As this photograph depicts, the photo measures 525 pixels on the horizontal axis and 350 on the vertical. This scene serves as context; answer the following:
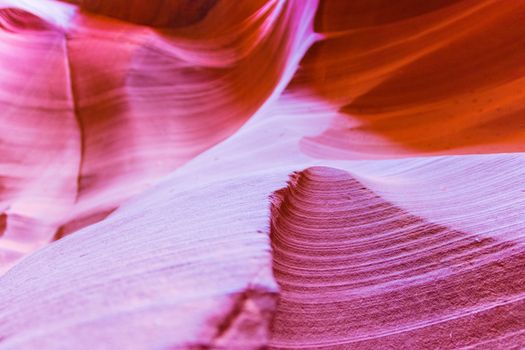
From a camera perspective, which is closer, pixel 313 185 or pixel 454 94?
pixel 313 185

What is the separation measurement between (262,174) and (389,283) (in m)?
0.28

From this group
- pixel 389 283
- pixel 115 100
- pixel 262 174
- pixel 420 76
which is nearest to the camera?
pixel 389 283

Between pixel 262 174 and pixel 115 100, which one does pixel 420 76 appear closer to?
pixel 262 174

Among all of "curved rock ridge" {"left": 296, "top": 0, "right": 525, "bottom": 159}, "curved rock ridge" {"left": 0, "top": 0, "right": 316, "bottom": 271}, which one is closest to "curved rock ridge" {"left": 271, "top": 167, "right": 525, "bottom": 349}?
"curved rock ridge" {"left": 296, "top": 0, "right": 525, "bottom": 159}

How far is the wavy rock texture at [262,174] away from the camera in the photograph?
1.11ft

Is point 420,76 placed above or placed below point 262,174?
above

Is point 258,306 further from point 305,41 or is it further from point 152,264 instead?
point 305,41

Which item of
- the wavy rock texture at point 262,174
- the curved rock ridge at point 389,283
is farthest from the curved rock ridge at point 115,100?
the curved rock ridge at point 389,283

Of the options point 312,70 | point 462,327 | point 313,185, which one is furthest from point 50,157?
point 462,327

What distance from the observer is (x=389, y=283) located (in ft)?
1.29

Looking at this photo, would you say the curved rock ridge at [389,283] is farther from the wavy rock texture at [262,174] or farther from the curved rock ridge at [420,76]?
the curved rock ridge at [420,76]

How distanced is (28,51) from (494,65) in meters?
1.45

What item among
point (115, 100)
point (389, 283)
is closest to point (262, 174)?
point (389, 283)

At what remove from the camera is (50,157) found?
1315mm
